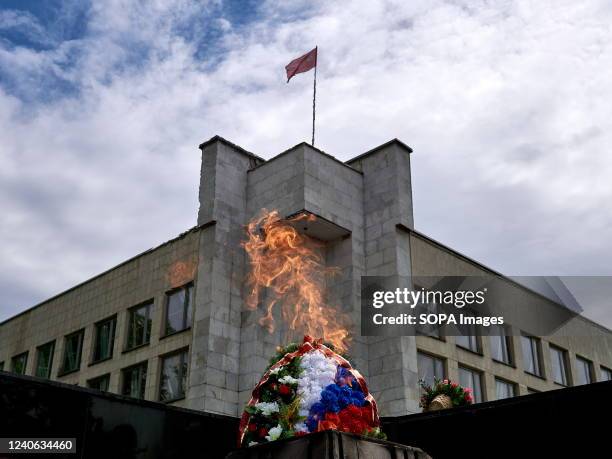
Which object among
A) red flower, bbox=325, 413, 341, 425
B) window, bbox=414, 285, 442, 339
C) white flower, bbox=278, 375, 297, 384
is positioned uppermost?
window, bbox=414, 285, 442, 339

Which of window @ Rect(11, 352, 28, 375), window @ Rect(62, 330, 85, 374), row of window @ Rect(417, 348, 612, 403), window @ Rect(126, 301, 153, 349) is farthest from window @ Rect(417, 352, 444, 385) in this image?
window @ Rect(11, 352, 28, 375)

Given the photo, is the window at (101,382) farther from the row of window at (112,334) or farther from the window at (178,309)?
the window at (178,309)

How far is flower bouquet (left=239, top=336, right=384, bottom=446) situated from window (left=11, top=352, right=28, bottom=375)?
3049cm

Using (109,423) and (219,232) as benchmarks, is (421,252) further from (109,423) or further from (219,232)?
(109,423)

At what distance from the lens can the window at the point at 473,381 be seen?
29.6 meters

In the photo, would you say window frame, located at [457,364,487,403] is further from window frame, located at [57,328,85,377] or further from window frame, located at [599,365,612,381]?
window frame, located at [57,328,85,377]

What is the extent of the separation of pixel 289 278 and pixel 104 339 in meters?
9.91

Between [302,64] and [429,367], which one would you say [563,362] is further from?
[302,64]

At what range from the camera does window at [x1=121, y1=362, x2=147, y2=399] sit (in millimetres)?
29402

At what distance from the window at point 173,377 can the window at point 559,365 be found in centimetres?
1793

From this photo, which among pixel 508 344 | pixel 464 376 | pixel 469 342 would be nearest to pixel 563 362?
pixel 508 344

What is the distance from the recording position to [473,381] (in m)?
30.2

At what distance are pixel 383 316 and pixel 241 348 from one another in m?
5.17

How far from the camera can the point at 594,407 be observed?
40.0 ft
